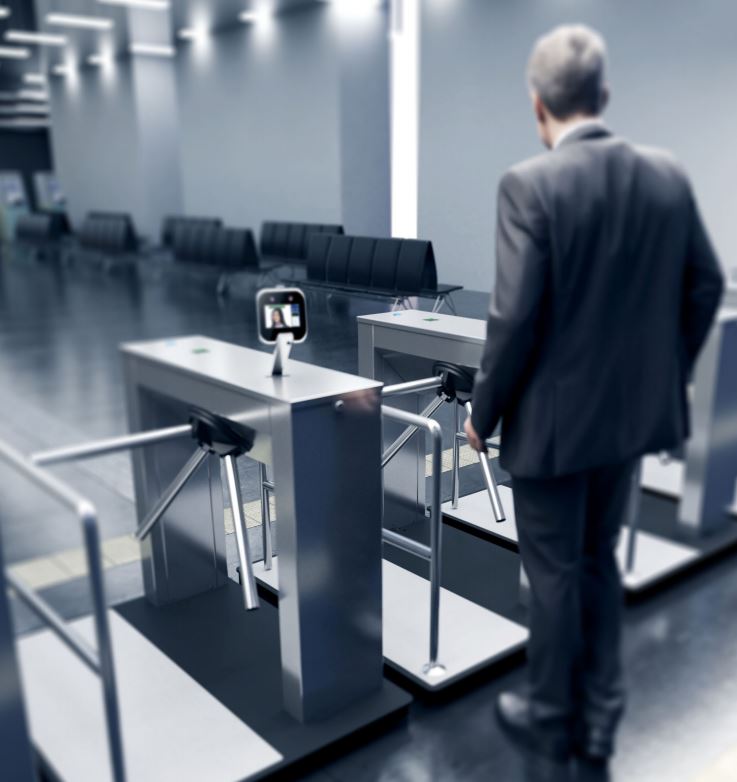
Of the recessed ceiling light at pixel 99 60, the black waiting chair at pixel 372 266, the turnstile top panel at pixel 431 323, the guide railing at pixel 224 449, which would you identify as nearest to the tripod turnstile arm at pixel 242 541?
the guide railing at pixel 224 449

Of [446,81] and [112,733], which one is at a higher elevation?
[446,81]

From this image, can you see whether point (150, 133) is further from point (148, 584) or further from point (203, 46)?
point (148, 584)

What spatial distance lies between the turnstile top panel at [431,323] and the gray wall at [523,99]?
24 cm

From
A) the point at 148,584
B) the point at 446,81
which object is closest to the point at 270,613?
the point at 148,584

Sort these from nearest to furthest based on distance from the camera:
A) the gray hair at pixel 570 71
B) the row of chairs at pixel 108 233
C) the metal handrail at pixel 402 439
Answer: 1. the gray hair at pixel 570 71
2. the row of chairs at pixel 108 233
3. the metal handrail at pixel 402 439

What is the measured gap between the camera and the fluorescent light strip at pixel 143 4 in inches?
38.3

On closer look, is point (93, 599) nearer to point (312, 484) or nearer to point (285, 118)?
point (312, 484)

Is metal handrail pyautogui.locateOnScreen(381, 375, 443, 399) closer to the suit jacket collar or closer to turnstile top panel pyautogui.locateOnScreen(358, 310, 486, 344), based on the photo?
turnstile top panel pyautogui.locateOnScreen(358, 310, 486, 344)

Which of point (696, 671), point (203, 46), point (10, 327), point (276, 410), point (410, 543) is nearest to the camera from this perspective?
point (10, 327)

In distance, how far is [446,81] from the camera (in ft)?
4.23

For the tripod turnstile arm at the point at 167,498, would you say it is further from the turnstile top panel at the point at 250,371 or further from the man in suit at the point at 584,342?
the man in suit at the point at 584,342

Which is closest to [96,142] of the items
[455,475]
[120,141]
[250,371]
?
[120,141]

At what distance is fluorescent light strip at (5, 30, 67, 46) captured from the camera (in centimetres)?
96

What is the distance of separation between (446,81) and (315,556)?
2.70 feet
